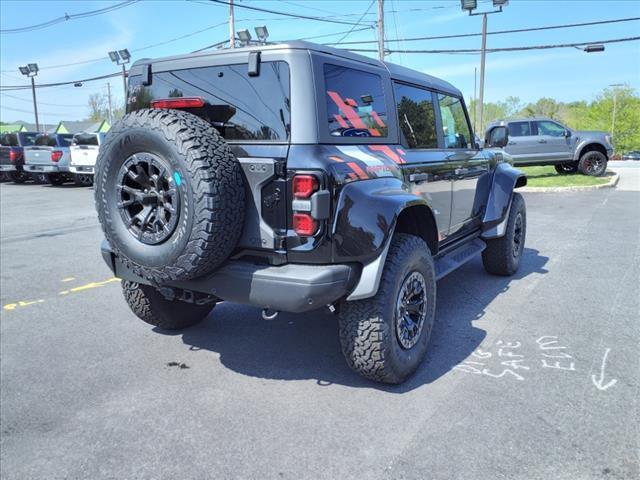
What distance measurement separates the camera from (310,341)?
3.92 meters

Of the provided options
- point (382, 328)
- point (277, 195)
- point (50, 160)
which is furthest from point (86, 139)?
point (382, 328)

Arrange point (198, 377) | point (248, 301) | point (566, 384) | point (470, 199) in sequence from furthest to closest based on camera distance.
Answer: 1. point (470, 199)
2. point (198, 377)
3. point (566, 384)
4. point (248, 301)

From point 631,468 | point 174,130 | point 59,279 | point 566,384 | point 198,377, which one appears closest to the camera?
point 631,468

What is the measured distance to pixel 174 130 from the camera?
262 centimetres

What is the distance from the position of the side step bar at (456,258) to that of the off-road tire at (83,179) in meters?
15.3

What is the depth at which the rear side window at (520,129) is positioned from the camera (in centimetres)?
1586

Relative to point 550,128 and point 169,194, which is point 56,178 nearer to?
point 550,128

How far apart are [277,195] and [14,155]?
19660 mm

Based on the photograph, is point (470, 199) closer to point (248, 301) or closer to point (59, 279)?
point (248, 301)

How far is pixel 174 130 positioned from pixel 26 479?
72.3 inches

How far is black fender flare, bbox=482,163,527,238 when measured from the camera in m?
5.14

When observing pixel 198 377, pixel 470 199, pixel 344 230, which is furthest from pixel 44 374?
pixel 470 199

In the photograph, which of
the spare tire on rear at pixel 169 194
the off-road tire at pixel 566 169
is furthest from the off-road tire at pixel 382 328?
the off-road tire at pixel 566 169

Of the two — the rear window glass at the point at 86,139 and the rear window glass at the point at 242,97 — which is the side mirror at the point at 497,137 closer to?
the rear window glass at the point at 242,97
